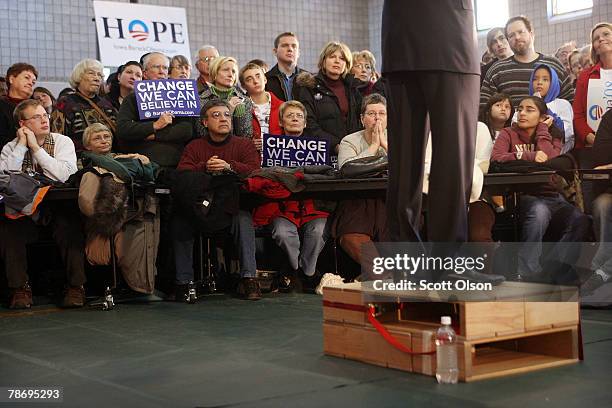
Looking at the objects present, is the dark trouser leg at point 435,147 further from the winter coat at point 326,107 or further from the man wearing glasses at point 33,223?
the winter coat at point 326,107

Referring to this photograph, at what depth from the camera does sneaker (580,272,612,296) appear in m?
5.02

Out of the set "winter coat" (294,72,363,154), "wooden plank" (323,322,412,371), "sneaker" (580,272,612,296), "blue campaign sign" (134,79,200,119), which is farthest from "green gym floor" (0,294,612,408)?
"winter coat" (294,72,363,154)

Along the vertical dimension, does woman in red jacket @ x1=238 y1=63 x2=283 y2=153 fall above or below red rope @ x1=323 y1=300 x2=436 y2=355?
above

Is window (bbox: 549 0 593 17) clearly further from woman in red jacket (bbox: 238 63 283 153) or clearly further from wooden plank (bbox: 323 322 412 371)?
wooden plank (bbox: 323 322 412 371)

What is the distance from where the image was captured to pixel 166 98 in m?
5.93

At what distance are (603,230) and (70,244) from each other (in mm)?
3386

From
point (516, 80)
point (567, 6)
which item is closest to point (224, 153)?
point (516, 80)

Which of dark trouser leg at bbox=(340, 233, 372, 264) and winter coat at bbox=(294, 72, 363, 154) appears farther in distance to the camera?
winter coat at bbox=(294, 72, 363, 154)

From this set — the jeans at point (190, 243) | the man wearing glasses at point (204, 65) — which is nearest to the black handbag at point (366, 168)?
the jeans at point (190, 243)

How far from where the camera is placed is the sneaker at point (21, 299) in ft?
17.8

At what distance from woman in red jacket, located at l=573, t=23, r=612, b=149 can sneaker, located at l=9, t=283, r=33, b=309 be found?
3980mm

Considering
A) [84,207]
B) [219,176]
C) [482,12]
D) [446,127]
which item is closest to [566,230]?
[219,176]

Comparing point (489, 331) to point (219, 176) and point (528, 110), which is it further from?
point (528, 110)

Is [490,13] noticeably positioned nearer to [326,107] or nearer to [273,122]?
[326,107]
